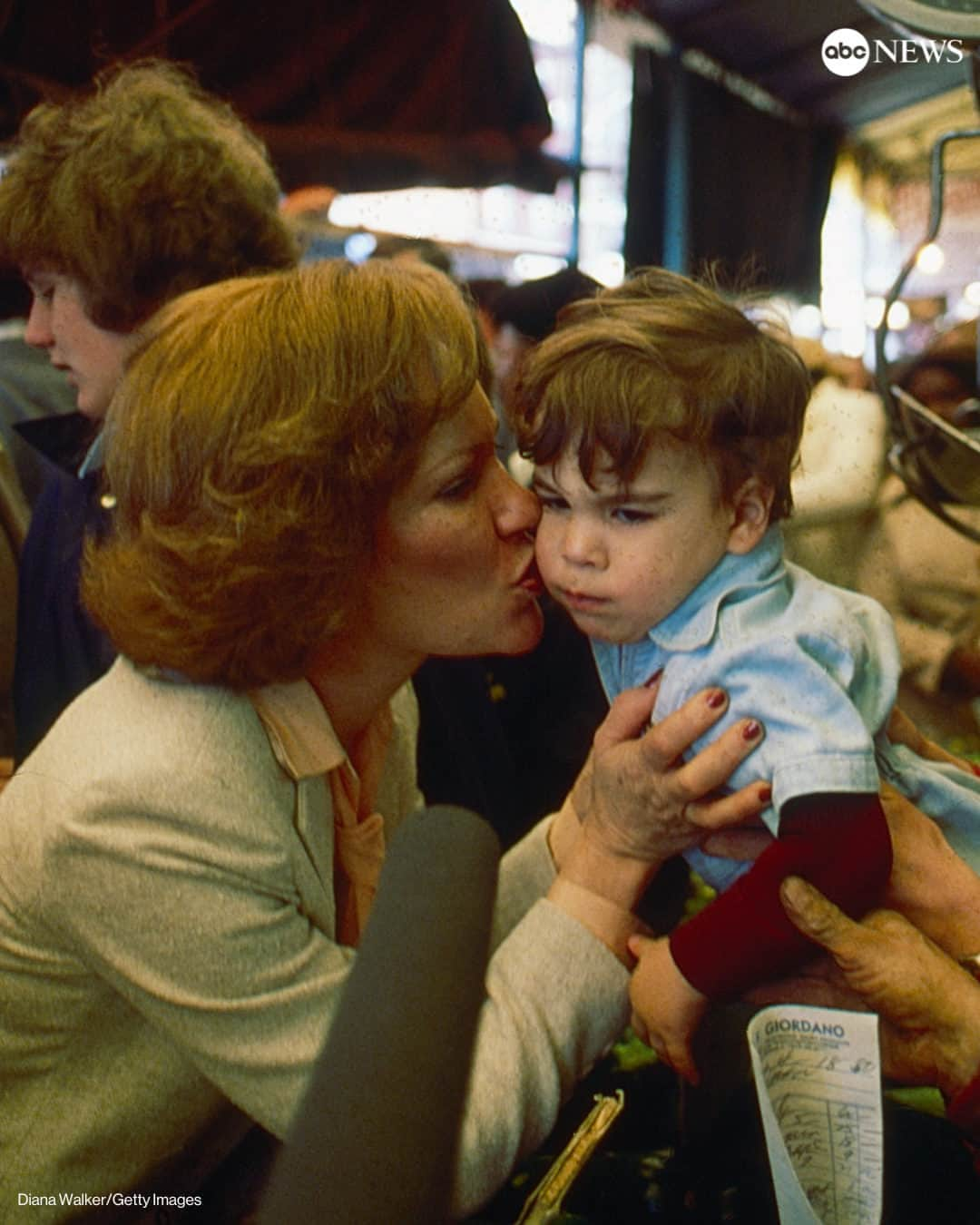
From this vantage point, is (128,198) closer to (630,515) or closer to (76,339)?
(76,339)

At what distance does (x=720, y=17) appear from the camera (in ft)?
3.87

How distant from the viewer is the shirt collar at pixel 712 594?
930 mm

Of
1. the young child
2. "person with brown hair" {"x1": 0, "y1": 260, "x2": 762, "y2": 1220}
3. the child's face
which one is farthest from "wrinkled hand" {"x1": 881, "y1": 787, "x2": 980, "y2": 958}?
the child's face

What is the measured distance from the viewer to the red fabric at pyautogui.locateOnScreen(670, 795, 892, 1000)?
0.84 m

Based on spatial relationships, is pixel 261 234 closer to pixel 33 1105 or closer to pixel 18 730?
pixel 18 730

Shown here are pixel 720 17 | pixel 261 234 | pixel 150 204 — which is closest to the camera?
pixel 720 17

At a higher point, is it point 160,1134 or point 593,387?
point 593,387

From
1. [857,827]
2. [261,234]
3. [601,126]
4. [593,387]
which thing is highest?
[601,126]

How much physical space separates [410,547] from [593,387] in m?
0.21

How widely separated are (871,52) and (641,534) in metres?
0.63

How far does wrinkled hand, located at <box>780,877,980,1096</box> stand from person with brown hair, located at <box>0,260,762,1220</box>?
102 millimetres

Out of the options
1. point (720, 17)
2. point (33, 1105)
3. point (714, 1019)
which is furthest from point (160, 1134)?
point (720, 17)

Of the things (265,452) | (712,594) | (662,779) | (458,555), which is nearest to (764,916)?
(662,779)

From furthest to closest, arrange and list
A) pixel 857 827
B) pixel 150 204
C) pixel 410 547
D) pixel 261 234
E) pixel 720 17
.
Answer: pixel 261 234 → pixel 150 204 → pixel 720 17 → pixel 410 547 → pixel 857 827
